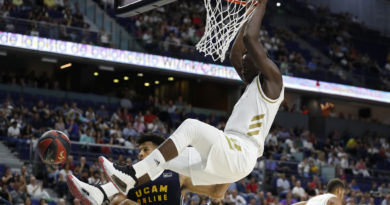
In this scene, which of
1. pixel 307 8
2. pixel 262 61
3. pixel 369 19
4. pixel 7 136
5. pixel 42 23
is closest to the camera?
pixel 262 61

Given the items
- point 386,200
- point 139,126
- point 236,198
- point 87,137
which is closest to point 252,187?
point 236,198

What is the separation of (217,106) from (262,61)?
19646mm

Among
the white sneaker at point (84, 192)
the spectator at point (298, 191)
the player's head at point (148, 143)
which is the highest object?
the player's head at point (148, 143)

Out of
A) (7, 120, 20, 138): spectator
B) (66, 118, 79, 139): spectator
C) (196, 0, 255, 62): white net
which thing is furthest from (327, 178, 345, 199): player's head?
(7, 120, 20, 138): spectator

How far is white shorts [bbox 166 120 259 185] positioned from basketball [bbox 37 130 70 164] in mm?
942

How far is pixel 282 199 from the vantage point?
15.1m

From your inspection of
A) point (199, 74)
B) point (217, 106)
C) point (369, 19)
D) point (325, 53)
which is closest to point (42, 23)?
point (199, 74)

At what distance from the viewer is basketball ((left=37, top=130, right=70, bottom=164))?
5.12 metres

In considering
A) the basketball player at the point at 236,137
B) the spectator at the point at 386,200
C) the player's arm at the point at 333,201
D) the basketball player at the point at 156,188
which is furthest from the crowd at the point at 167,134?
the basketball player at the point at 236,137

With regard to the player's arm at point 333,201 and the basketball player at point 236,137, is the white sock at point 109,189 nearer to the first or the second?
the basketball player at point 236,137

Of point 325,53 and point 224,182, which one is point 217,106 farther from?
point 224,182

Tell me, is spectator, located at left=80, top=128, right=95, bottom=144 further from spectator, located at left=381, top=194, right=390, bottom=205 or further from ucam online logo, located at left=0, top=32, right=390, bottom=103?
spectator, located at left=381, top=194, right=390, bottom=205

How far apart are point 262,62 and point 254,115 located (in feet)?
1.33

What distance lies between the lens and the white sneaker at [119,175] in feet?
14.1
